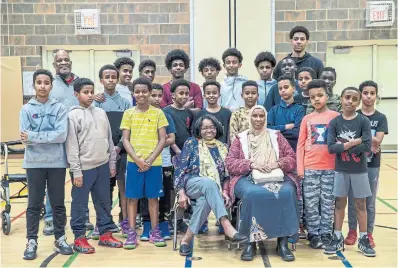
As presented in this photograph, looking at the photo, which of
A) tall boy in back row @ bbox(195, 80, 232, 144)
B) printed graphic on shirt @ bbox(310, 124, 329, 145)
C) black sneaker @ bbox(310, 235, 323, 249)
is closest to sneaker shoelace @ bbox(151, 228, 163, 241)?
tall boy in back row @ bbox(195, 80, 232, 144)

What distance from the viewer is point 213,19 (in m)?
9.51

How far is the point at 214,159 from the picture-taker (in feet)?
13.8

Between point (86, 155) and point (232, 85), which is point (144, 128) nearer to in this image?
point (86, 155)

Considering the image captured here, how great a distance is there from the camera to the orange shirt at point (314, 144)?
4047mm

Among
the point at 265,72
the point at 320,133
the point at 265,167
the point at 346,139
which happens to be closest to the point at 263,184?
the point at 265,167

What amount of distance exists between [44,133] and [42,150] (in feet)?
0.45

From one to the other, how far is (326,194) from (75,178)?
194 centimetres

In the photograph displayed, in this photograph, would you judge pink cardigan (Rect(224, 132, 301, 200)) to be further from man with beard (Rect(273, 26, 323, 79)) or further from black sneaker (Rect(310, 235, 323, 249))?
man with beard (Rect(273, 26, 323, 79))

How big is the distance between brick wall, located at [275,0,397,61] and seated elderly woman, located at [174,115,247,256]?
5.87m

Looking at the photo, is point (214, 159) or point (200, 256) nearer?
point (200, 256)

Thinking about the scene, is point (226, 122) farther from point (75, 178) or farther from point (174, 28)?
point (174, 28)

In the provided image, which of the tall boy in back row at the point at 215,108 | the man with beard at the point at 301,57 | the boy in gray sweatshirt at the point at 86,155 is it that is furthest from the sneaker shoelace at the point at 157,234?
the man with beard at the point at 301,57

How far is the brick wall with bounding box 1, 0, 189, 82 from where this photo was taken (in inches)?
388

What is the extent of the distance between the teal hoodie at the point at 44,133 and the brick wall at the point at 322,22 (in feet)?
21.2
